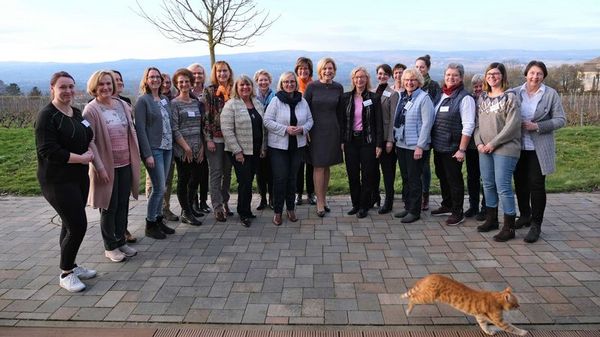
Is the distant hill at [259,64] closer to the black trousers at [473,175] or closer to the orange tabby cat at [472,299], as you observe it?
the black trousers at [473,175]

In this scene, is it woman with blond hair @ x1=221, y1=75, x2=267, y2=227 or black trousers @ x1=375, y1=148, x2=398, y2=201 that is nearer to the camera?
woman with blond hair @ x1=221, y1=75, x2=267, y2=227

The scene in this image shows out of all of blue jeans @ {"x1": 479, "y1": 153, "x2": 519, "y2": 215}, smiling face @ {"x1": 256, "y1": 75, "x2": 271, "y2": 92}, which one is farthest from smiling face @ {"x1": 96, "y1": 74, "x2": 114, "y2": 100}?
blue jeans @ {"x1": 479, "y1": 153, "x2": 519, "y2": 215}

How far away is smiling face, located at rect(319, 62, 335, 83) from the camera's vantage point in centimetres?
568

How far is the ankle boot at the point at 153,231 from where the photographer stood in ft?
17.2

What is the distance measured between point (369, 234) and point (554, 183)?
3.82 metres

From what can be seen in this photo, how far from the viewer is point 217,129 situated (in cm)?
557

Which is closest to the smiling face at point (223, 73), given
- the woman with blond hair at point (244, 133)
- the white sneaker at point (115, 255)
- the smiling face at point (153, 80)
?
the woman with blond hair at point (244, 133)

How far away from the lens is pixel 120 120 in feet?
14.7

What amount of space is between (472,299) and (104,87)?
12.0 feet

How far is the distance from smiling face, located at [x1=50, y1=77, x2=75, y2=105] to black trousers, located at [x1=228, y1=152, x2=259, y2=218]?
7.07 feet

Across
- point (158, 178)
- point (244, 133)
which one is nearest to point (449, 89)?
point (244, 133)

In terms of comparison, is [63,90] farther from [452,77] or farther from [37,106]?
[37,106]

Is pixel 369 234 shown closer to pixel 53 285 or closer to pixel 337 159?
pixel 337 159

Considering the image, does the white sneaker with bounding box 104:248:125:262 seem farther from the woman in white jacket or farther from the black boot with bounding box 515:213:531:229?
the black boot with bounding box 515:213:531:229
